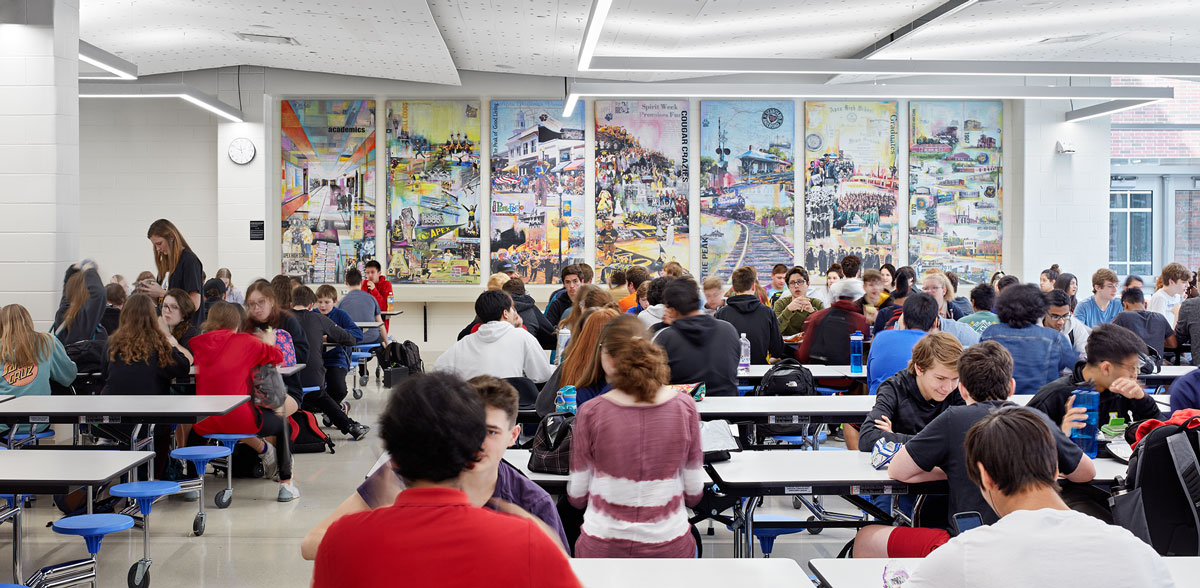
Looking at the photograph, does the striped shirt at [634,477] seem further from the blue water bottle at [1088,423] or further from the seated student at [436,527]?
the blue water bottle at [1088,423]

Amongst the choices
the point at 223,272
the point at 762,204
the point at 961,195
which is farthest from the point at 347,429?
the point at 961,195

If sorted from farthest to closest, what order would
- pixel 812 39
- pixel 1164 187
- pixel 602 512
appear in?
pixel 1164 187
pixel 812 39
pixel 602 512

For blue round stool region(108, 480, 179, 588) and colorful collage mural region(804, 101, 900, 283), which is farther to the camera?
colorful collage mural region(804, 101, 900, 283)

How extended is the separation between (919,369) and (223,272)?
832cm

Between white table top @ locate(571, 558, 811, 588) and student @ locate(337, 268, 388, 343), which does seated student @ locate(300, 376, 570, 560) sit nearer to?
white table top @ locate(571, 558, 811, 588)

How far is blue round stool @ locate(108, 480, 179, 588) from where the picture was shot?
13.4 ft

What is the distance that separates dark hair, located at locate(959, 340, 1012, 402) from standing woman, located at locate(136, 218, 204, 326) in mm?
5214

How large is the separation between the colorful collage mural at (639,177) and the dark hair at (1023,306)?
800cm

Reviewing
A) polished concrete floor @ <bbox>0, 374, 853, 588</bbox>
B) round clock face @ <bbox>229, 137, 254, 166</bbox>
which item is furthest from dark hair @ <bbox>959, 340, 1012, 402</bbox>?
round clock face @ <bbox>229, 137, 254, 166</bbox>

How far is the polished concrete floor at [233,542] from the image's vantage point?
4355 millimetres

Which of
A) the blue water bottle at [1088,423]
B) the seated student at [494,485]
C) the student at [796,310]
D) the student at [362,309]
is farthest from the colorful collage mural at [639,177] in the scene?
the seated student at [494,485]

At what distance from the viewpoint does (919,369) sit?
3.78 meters

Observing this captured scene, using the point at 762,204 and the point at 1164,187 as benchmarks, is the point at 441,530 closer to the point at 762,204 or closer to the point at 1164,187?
the point at 762,204

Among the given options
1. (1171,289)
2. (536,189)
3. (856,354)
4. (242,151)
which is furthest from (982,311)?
(242,151)
